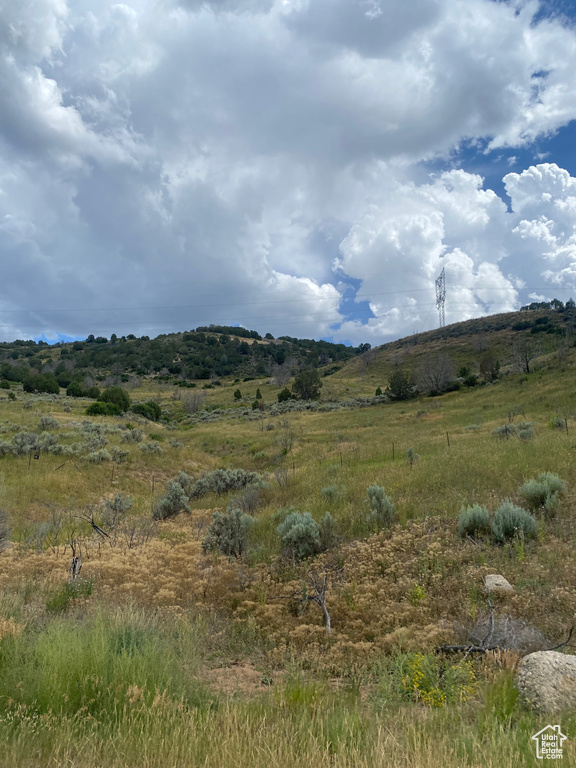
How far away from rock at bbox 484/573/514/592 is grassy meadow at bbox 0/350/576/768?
0.37 ft

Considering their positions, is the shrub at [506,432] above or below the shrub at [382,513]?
above

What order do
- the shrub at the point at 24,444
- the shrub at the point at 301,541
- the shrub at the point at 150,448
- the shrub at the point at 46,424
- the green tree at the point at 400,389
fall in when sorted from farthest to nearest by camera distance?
the green tree at the point at 400,389
the shrub at the point at 46,424
the shrub at the point at 150,448
the shrub at the point at 24,444
the shrub at the point at 301,541

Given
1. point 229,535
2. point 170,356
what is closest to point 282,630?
point 229,535

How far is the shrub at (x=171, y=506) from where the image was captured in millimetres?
11031

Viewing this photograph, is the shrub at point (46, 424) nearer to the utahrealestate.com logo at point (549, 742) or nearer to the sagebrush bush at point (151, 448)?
the sagebrush bush at point (151, 448)

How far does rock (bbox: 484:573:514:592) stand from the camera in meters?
4.50

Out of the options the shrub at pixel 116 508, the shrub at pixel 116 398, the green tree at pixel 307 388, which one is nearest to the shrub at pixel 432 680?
the shrub at pixel 116 508

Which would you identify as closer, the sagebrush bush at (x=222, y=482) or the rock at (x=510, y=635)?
the rock at (x=510, y=635)

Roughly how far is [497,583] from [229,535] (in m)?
5.01

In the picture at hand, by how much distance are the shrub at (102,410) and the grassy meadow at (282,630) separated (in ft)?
67.2

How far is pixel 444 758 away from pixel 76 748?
2069 mm

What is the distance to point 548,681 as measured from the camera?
112 inches

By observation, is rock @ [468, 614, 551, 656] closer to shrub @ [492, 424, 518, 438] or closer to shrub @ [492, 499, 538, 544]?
shrub @ [492, 499, 538, 544]

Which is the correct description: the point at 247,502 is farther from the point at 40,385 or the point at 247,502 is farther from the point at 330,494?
the point at 40,385
